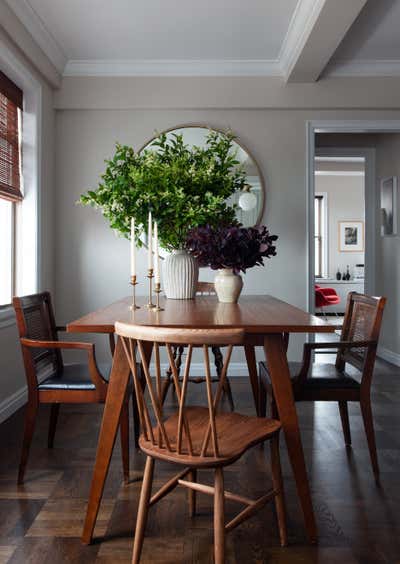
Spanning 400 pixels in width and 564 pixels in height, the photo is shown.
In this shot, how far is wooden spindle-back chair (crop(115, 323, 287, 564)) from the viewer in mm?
1364

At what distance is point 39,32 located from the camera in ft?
11.4

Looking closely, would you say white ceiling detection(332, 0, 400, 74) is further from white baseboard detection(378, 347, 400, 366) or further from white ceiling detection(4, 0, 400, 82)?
white baseboard detection(378, 347, 400, 366)

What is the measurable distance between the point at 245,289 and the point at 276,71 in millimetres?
1840

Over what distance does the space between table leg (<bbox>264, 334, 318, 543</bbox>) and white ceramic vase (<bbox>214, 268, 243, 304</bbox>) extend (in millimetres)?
732

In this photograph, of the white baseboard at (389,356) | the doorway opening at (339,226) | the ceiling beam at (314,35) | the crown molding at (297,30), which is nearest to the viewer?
the ceiling beam at (314,35)

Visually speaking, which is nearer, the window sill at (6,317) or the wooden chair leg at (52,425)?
the wooden chair leg at (52,425)

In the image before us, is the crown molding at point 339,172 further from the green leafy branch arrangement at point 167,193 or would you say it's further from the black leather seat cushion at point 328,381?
the black leather seat cushion at point 328,381

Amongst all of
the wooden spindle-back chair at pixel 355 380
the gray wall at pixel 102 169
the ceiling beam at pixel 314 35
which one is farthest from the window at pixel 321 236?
the wooden spindle-back chair at pixel 355 380

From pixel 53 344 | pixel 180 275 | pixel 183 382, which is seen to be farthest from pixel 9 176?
pixel 183 382

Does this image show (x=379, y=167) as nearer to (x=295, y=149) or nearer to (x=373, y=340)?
(x=295, y=149)

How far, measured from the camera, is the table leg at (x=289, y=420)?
174cm

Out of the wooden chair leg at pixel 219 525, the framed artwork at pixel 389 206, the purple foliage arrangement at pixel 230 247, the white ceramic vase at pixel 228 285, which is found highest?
the framed artwork at pixel 389 206

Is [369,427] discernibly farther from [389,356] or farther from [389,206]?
[389,206]

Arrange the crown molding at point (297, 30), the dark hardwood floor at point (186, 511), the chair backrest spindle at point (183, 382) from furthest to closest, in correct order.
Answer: the crown molding at point (297, 30)
the dark hardwood floor at point (186, 511)
the chair backrest spindle at point (183, 382)
